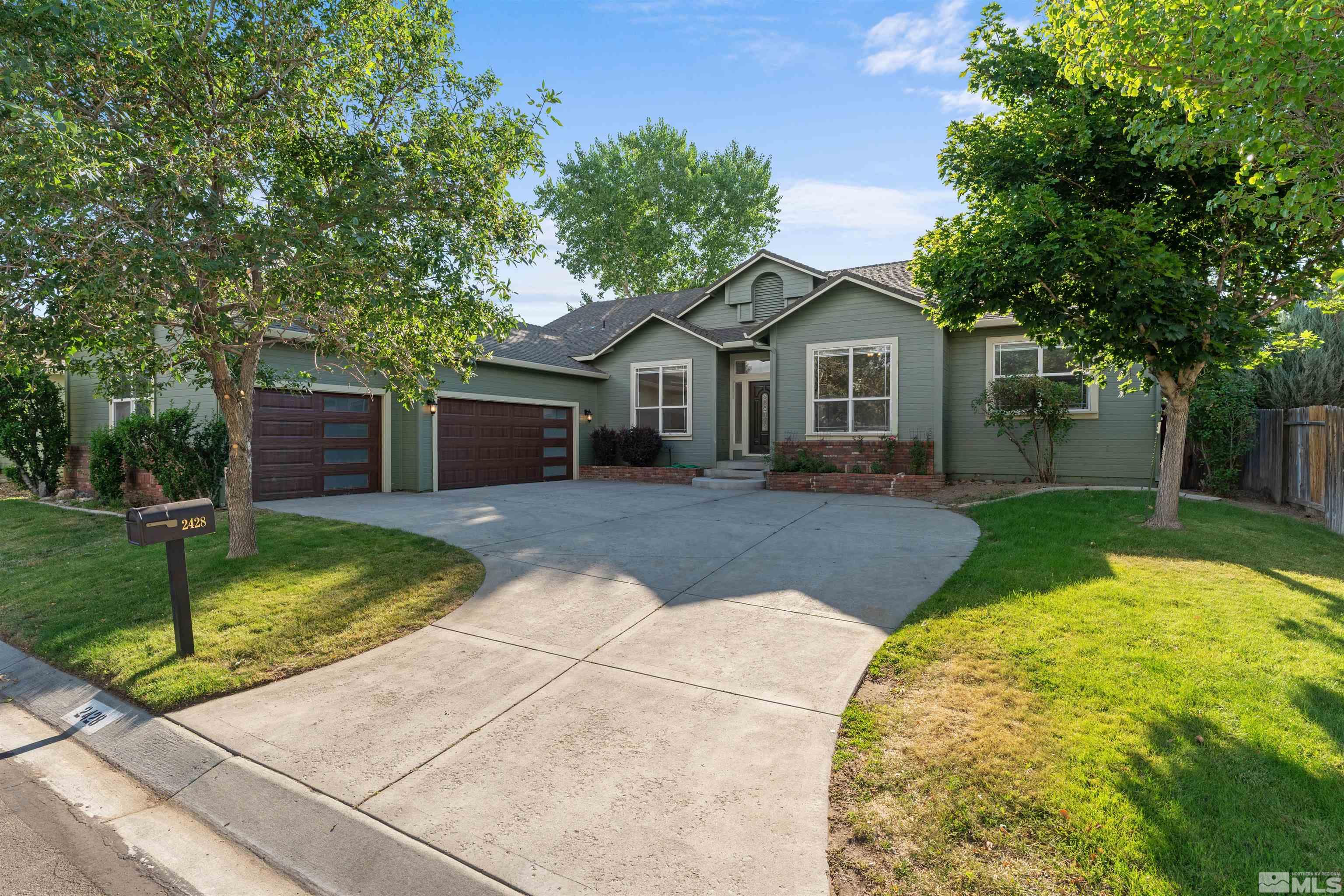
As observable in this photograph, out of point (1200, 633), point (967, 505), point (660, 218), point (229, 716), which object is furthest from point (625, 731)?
point (660, 218)

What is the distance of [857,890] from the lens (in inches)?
83.9

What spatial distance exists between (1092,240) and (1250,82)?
2.78 meters

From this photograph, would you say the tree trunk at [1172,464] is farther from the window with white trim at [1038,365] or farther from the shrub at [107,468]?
the shrub at [107,468]

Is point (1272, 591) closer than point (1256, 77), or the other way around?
point (1256, 77)

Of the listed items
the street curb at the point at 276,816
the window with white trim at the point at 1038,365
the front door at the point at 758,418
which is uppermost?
the window with white trim at the point at 1038,365

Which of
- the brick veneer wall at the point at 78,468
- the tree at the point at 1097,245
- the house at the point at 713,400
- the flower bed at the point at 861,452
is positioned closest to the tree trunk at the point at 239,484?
the house at the point at 713,400

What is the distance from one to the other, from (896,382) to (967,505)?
3703mm

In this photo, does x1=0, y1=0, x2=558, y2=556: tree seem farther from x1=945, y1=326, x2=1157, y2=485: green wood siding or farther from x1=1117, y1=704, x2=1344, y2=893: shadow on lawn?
x1=945, y1=326, x2=1157, y2=485: green wood siding

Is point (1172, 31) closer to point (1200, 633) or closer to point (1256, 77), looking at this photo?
point (1256, 77)

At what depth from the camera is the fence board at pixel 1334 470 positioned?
7.75m

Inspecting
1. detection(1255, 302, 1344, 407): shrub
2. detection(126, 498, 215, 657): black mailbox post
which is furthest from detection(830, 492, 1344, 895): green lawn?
detection(1255, 302, 1344, 407): shrub

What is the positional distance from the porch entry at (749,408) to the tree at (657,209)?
1585cm

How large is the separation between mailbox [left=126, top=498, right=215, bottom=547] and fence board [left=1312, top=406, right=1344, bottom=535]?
1213 centimetres

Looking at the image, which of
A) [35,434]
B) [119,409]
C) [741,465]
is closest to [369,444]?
[119,409]
